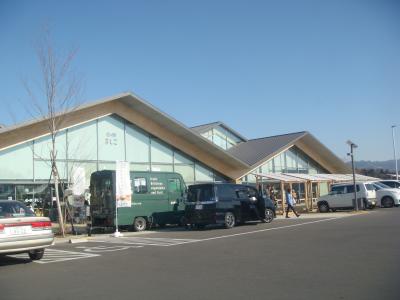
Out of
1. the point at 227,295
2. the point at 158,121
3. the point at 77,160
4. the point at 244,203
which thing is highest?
the point at 158,121

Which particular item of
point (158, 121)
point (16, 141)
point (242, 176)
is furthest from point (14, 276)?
point (242, 176)

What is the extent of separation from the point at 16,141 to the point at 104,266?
45.8 feet

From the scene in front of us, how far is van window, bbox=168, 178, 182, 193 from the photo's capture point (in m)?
21.0

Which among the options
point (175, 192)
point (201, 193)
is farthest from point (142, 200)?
point (201, 193)

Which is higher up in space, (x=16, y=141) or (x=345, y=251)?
(x=16, y=141)

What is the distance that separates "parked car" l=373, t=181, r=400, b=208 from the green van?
14.0 meters

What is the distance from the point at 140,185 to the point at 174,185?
1888mm

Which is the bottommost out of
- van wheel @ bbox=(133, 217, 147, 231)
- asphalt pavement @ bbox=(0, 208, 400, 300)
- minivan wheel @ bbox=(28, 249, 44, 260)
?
asphalt pavement @ bbox=(0, 208, 400, 300)

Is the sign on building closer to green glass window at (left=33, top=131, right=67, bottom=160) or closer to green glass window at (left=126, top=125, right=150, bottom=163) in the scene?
green glass window at (left=33, top=131, right=67, bottom=160)

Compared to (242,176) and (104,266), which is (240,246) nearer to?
(104,266)

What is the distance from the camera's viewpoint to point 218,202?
18625 mm

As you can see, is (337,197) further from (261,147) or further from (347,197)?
(261,147)

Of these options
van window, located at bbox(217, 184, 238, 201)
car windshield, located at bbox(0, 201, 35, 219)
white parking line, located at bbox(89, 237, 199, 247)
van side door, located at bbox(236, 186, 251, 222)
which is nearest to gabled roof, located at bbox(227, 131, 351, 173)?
van side door, located at bbox(236, 186, 251, 222)

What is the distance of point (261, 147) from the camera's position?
123 ft
